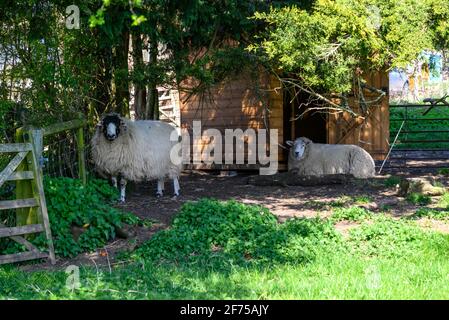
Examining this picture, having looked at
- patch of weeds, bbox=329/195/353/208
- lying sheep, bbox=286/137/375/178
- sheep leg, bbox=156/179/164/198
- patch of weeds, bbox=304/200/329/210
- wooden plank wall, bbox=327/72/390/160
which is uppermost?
wooden plank wall, bbox=327/72/390/160

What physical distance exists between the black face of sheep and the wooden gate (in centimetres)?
328

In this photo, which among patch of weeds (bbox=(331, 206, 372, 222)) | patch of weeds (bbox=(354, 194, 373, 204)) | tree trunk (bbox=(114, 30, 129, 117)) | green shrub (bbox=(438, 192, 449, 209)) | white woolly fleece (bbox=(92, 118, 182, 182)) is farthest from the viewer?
white woolly fleece (bbox=(92, 118, 182, 182))

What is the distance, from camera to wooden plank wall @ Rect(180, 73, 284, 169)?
637 inches

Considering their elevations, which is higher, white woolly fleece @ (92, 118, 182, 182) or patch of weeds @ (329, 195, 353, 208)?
white woolly fleece @ (92, 118, 182, 182)

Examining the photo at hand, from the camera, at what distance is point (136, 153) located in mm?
11969

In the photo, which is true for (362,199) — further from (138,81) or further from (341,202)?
(138,81)

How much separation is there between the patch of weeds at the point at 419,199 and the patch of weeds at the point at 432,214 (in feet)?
3.53

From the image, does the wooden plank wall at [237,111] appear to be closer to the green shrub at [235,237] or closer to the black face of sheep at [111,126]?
the black face of sheep at [111,126]

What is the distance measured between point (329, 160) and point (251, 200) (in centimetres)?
364

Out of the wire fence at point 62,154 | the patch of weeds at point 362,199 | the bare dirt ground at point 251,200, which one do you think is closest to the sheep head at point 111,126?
the wire fence at point 62,154

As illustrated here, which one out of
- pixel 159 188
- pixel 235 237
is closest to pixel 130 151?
pixel 159 188

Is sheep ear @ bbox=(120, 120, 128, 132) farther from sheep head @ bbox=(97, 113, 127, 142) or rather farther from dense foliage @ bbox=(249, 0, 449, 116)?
dense foliage @ bbox=(249, 0, 449, 116)

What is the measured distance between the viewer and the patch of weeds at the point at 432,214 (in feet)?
30.9

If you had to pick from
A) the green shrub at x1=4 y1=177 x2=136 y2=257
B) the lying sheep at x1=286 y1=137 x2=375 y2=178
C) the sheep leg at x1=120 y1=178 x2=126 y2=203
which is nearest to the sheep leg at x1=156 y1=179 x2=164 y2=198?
the sheep leg at x1=120 y1=178 x2=126 y2=203
